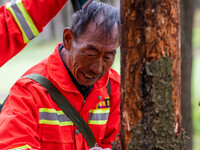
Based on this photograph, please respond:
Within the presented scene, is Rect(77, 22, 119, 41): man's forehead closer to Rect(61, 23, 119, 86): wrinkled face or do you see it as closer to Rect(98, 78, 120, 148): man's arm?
Rect(61, 23, 119, 86): wrinkled face

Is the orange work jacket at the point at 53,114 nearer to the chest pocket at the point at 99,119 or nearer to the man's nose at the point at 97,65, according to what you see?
the chest pocket at the point at 99,119

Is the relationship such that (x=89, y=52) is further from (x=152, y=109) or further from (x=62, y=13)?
(x=62, y=13)

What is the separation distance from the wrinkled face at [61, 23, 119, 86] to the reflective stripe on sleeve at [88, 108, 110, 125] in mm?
330

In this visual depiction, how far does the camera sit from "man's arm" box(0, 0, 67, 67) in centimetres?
250

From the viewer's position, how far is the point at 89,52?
2814mm

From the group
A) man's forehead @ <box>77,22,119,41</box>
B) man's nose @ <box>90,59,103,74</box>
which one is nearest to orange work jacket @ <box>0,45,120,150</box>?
man's nose @ <box>90,59,103,74</box>

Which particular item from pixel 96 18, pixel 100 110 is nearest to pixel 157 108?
pixel 96 18

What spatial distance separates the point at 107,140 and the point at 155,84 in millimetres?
1387

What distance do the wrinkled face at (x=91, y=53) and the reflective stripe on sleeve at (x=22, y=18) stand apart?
17.0 inches

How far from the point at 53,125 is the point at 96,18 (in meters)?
0.88

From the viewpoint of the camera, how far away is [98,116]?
3193mm

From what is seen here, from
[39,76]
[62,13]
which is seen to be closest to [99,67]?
[39,76]

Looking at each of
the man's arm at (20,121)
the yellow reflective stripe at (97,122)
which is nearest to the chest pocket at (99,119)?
the yellow reflective stripe at (97,122)

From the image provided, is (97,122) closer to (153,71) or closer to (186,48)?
(153,71)
